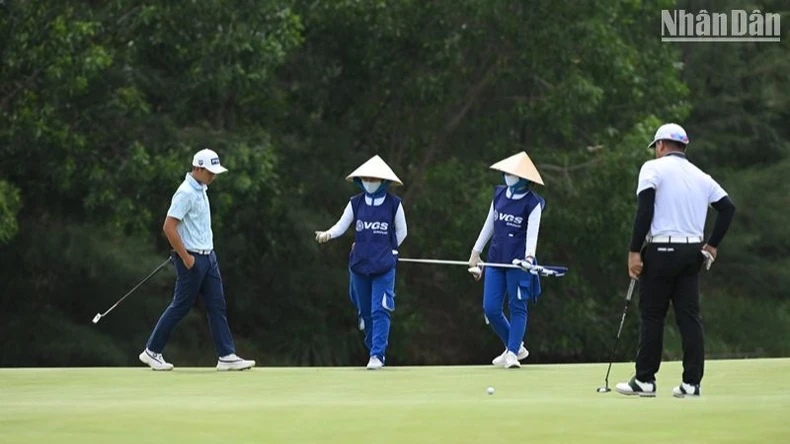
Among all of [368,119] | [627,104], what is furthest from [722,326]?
[368,119]

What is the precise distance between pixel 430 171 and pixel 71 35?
819 cm

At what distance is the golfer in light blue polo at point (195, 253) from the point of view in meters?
15.7

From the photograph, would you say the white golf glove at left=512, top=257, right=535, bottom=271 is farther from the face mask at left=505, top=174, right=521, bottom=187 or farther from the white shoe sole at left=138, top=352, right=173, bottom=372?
the white shoe sole at left=138, top=352, right=173, bottom=372

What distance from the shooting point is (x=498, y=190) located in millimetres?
16797

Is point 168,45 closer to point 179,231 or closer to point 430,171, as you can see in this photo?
point 430,171

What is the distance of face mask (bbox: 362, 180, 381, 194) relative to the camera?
16.5 m

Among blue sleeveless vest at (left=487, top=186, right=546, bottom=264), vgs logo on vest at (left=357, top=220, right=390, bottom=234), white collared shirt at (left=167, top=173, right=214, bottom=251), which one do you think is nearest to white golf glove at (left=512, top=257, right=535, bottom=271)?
blue sleeveless vest at (left=487, top=186, right=546, bottom=264)

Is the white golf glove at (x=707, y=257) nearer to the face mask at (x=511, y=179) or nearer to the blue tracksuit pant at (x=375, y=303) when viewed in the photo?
the face mask at (x=511, y=179)

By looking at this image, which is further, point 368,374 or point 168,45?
point 168,45

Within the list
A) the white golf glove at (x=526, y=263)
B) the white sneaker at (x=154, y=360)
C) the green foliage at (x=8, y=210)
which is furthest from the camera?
the green foliage at (x=8, y=210)

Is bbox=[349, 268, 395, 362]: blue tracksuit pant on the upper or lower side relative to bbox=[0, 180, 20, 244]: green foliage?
lower

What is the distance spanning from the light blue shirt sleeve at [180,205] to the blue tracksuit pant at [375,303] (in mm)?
1712

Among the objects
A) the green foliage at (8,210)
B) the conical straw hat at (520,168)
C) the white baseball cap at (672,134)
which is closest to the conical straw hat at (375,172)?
the conical straw hat at (520,168)

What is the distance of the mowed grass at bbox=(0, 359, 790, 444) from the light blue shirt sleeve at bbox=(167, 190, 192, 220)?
1346 millimetres
